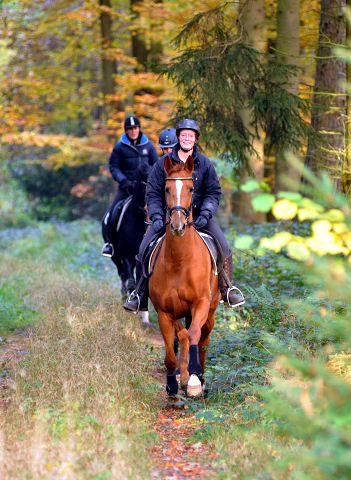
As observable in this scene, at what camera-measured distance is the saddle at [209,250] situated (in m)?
7.12

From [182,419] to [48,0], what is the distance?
22.7 metres

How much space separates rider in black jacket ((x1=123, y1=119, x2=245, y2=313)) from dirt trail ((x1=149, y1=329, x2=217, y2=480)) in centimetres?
155

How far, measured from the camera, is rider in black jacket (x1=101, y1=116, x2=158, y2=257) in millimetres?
11219

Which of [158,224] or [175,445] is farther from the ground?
[158,224]

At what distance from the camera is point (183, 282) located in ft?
21.5

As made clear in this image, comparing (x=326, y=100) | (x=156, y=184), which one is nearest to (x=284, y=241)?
(x=156, y=184)

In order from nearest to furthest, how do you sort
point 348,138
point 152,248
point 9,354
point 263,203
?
point 263,203 < point 152,248 < point 9,354 < point 348,138

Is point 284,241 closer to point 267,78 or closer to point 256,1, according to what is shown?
point 267,78

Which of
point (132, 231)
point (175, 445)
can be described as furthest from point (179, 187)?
point (132, 231)

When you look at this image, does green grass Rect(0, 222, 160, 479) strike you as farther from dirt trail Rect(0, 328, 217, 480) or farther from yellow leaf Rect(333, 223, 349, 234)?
yellow leaf Rect(333, 223, 349, 234)

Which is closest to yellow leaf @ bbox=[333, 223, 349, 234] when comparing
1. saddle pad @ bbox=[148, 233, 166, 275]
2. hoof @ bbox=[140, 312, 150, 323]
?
saddle pad @ bbox=[148, 233, 166, 275]

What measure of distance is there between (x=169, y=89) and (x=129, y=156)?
37.7 feet

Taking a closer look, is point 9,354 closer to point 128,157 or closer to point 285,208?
point 128,157

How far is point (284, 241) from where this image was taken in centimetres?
327
